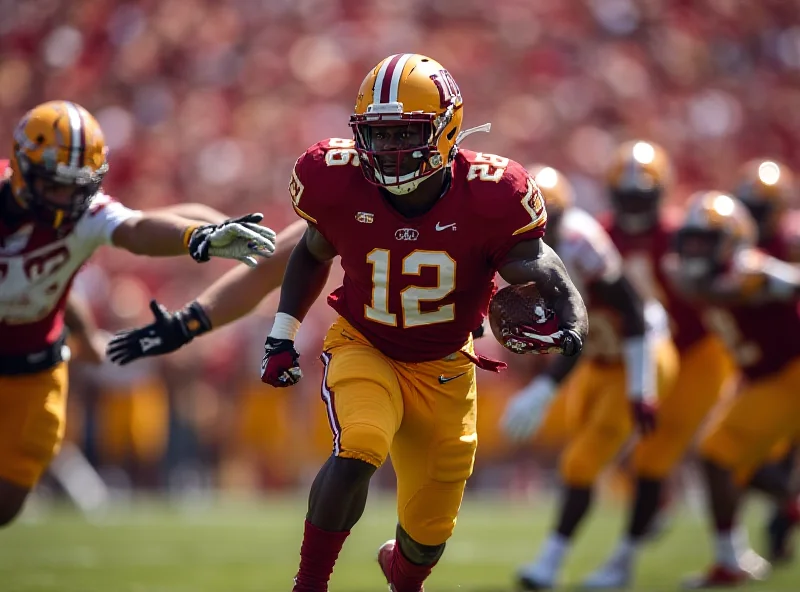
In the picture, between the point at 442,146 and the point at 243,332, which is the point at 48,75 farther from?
the point at 442,146

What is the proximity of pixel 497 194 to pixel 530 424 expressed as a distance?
216 cm

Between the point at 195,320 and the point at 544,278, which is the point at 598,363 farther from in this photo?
the point at 544,278

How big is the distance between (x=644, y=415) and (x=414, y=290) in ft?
7.67

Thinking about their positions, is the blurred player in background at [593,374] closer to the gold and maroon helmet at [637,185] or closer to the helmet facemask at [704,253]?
the helmet facemask at [704,253]

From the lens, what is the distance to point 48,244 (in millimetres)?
4676

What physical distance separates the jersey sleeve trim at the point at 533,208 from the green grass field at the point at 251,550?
2.64 m

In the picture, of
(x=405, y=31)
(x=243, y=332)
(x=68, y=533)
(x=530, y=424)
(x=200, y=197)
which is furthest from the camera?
(x=405, y=31)

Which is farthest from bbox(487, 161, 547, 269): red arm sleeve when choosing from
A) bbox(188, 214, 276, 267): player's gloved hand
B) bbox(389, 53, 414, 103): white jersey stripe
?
bbox(188, 214, 276, 267): player's gloved hand

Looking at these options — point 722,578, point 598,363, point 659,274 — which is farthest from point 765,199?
point 722,578

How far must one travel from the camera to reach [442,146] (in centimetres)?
396

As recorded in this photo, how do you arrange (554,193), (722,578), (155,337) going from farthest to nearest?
(722,578) < (554,193) < (155,337)

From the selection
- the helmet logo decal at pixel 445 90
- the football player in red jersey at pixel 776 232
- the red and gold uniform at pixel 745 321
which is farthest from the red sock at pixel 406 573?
the football player in red jersey at pixel 776 232

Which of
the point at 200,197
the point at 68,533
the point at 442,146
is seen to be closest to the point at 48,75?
the point at 200,197

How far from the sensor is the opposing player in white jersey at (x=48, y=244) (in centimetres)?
453
